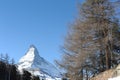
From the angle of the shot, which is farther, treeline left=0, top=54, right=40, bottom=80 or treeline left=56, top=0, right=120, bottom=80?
treeline left=0, top=54, right=40, bottom=80

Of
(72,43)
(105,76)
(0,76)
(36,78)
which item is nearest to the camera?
(105,76)

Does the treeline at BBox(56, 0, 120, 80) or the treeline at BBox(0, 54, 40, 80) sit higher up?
the treeline at BBox(0, 54, 40, 80)

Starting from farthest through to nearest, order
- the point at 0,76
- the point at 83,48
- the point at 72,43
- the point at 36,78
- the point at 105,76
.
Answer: the point at 36,78, the point at 0,76, the point at 72,43, the point at 83,48, the point at 105,76

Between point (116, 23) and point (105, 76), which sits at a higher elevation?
point (116, 23)

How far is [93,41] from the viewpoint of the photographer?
1122 inches

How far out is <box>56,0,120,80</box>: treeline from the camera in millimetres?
27922

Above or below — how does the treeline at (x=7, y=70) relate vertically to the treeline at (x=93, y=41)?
above

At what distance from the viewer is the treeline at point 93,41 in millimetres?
27922

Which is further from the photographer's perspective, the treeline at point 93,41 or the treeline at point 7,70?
the treeline at point 7,70

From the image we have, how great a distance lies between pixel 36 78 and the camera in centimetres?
8206

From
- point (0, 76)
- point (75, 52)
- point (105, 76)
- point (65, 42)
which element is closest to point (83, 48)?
point (75, 52)

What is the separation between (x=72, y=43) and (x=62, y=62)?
2.46m

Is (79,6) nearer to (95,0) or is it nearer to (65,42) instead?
(95,0)

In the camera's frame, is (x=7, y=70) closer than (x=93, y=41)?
No
